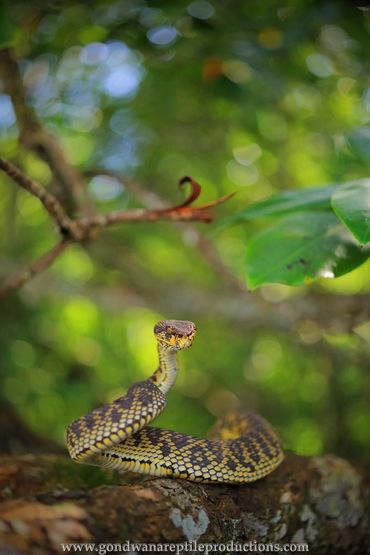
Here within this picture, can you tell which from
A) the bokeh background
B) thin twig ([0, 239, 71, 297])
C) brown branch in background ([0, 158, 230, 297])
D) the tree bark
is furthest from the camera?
the bokeh background

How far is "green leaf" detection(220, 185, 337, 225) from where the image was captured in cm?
232

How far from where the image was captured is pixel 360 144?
2285mm

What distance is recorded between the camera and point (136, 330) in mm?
7113

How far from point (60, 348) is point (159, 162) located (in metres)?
1.99

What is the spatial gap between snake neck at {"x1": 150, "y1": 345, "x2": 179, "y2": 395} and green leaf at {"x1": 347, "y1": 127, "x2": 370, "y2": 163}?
1.01m

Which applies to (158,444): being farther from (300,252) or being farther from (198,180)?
(198,180)

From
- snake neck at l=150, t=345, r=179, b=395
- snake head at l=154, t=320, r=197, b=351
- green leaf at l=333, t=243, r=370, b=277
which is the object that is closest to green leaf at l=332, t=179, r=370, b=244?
green leaf at l=333, t=243, r=370, b=277

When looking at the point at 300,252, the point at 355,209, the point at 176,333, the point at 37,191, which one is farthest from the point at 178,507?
the point at 37,191

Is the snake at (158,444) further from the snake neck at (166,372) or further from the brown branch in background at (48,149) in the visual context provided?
the brown branch in background at (48,149)

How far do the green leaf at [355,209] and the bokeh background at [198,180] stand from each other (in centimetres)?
125

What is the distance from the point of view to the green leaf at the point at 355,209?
5.66ft

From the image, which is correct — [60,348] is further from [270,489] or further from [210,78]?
[270,489]

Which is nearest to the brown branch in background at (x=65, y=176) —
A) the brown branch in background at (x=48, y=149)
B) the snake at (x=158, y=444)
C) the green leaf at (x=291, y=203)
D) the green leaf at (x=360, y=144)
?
the brown branch in background at (x=48, y=149)

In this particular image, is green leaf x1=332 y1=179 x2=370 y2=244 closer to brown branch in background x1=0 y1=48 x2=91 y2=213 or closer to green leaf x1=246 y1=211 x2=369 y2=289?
green leaf x1=246 y1=211 x2=369 y2=289
